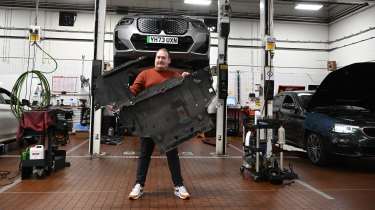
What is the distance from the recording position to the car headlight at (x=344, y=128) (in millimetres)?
5473

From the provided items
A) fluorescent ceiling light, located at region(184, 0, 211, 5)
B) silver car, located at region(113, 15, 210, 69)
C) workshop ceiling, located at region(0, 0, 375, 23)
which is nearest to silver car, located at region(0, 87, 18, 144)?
silver car, located at region(113, 15, 210, 69)

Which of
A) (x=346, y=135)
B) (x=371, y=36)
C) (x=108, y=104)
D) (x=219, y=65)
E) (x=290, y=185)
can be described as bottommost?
(x=290, y=185)

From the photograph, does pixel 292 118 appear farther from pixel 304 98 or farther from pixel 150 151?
pixel 150 151

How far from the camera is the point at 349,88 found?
644 cm

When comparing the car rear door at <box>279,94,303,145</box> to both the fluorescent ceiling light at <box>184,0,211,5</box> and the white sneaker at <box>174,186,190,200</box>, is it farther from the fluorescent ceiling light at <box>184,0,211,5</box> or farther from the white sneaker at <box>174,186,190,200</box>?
the fluorescent ceiling light at <box>184,0,211,5</box>

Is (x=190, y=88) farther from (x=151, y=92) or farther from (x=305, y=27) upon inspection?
(x=305, y=27)

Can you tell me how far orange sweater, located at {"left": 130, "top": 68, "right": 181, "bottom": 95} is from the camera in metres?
3.74

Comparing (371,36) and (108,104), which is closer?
(108,104)

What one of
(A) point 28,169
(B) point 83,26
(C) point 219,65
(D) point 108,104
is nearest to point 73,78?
(B) point 83,26

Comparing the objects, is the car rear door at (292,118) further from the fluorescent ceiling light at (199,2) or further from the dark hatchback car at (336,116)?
the fluorescent ceiling light at (199,2)

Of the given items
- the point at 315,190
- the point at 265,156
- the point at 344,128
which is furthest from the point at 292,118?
the point at 315,190

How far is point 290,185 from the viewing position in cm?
458

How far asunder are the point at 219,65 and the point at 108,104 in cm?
343

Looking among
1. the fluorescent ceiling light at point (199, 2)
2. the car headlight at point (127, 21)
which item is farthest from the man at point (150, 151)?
the fluorescent ceiling light at point (199, 2)
